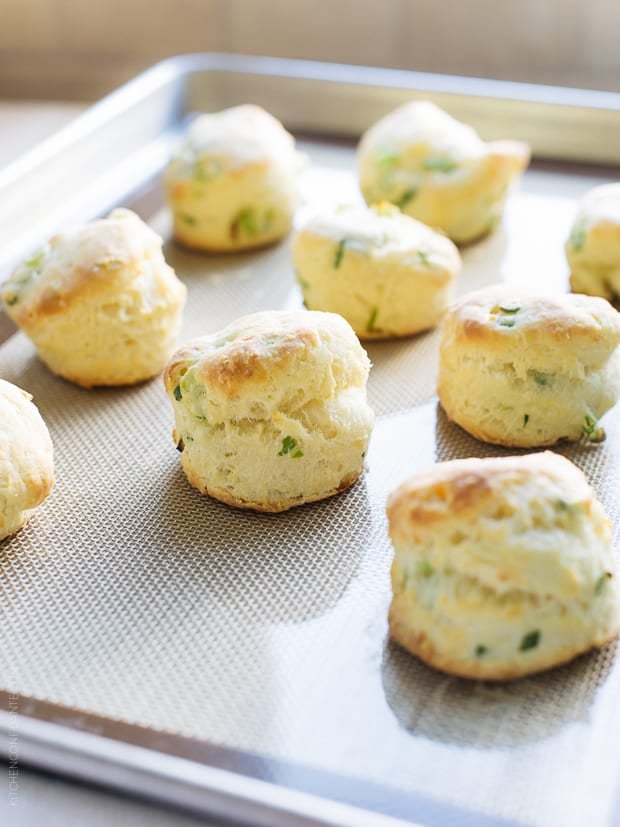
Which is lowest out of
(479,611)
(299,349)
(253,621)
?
(253,621)

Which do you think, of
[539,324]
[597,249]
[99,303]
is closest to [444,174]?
[597,249]

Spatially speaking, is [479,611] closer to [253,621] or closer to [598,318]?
[253,621]

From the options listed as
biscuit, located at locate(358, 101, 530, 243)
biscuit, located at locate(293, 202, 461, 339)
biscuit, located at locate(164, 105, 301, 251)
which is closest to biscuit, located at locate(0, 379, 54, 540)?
biscuit, located at locate(293, 202, 461, 339)

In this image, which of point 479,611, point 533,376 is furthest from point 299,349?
point 479,611

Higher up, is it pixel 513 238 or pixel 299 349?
pixel 299 349

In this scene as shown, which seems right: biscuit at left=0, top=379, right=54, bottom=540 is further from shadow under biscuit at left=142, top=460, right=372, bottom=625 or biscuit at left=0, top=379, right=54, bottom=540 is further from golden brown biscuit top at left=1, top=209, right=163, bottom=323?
golden brown biscuit top at left=1, top=209, right=163, bottom=323

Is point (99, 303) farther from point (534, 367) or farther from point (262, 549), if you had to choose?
point (534, 367)

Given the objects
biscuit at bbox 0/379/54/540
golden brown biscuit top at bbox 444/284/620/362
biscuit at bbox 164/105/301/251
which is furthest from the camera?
biscuit at bbox 164/105/301/251
